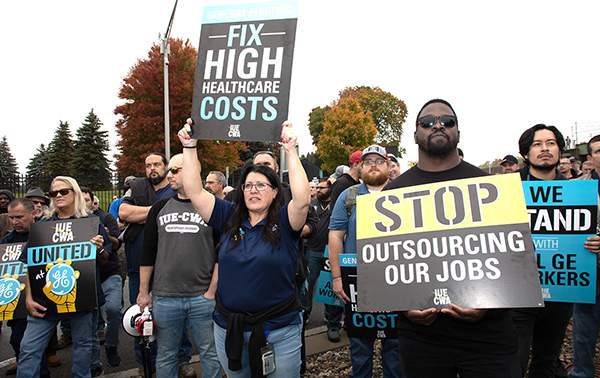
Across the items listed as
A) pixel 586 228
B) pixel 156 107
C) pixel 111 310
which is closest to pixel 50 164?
pixel 156 107

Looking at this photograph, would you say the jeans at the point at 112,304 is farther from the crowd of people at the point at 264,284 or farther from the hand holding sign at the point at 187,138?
the hand holding sign at the point at 187,138

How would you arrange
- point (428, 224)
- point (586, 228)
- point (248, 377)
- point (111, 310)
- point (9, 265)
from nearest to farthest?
1. point (428, 224)
2. point (248, 377)
3. point (586, 228)
4. point (9, 265)
5. point (111, 310)

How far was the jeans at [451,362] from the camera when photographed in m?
2.42

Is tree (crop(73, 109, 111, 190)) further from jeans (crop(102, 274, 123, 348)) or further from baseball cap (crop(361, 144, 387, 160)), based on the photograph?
baseball cap (crop(361, 144, 387, 160))

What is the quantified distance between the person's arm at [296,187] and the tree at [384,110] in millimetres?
63563

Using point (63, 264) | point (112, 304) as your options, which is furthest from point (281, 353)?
point (112, 304)

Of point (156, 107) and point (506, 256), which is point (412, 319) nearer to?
point (506, 256)

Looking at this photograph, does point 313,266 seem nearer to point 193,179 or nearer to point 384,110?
point 193,179

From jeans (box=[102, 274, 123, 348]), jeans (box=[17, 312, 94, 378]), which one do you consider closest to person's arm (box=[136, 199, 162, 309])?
jeans (box=[17, 312, 94, 378])

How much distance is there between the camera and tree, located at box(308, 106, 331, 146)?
219ft

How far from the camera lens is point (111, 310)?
5.24m

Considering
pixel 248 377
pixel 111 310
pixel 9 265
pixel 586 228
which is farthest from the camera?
pixel 111 310

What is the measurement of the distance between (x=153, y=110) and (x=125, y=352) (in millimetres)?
29235

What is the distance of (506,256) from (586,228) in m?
1.63
